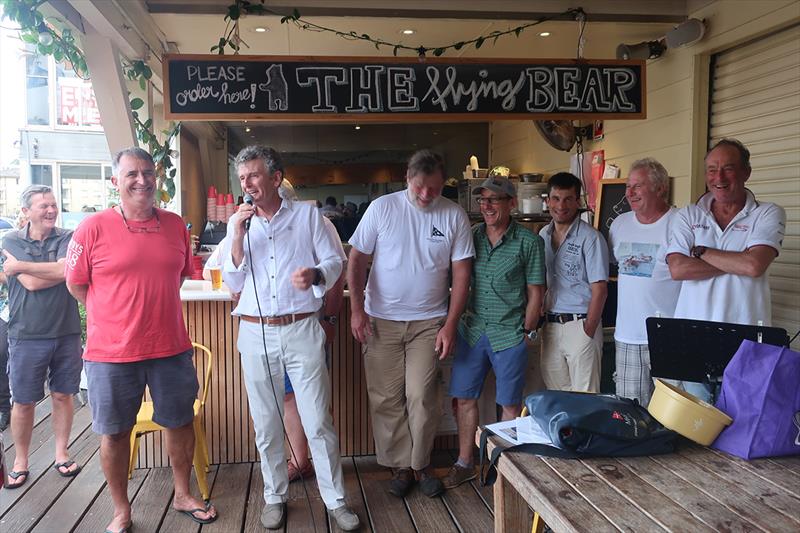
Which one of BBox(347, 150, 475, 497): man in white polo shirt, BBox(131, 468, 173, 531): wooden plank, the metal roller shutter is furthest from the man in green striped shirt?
the metal roller shutter

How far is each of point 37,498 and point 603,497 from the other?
284 cm

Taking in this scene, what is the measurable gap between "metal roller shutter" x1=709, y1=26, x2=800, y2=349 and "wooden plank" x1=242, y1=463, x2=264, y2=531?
3121mm

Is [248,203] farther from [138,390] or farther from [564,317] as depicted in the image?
[564,317]

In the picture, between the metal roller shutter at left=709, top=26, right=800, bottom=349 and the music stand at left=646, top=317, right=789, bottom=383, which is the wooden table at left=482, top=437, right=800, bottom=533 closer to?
the music stand at left=646, top=317, right=789, bottom=383

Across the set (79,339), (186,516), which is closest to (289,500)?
(186,516)

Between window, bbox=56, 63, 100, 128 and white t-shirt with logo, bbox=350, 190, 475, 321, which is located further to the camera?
window, bbox=56, 63, 100, 128

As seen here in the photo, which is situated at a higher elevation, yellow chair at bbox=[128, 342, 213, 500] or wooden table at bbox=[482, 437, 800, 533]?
wooden table at bbox=[482, 437, 800, 533]

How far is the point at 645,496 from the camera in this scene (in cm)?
136

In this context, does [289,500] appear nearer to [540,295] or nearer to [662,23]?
[540,295]

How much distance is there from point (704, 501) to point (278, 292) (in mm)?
1807

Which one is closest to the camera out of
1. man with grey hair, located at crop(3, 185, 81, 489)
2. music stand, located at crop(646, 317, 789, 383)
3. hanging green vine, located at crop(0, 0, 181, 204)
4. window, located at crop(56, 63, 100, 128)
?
music stand, located at crop(646, 317, 789, 383)

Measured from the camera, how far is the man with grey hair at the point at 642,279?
2754 mm

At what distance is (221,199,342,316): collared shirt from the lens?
2.63 metres

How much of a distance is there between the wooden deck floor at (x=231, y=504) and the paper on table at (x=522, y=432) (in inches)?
43.1
